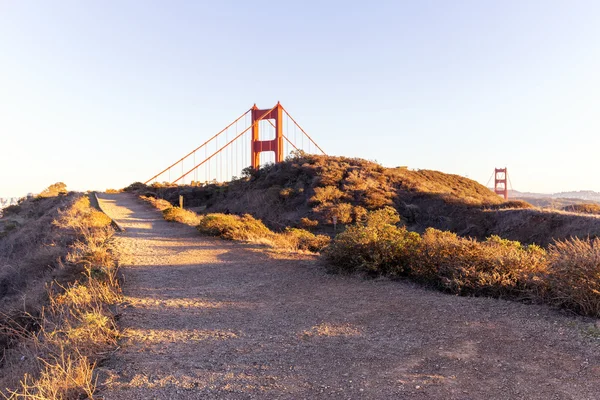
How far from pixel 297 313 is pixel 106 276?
12.8ft

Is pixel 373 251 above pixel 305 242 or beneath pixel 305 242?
above

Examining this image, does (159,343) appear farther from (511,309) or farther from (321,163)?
(321,163)

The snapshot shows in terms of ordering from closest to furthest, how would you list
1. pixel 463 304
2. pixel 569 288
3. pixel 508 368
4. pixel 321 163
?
1. pixel 508 368
2. pixel 569 288
3. pixel 463 304
4. pixel 321 163

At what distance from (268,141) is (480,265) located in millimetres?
31604

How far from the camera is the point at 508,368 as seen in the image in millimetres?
3926

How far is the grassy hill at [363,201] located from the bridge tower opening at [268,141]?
3.14m

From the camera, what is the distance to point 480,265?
Answer: 6699mm

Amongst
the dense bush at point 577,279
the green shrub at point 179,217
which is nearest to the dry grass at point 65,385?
the dense bush at point 577,279

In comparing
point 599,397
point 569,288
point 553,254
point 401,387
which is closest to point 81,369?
point 401,387

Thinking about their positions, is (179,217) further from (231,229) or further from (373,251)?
(373,251)

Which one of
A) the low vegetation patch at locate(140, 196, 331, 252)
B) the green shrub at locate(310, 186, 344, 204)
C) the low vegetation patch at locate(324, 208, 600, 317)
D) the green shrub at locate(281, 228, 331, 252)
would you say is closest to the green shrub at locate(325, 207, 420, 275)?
the low vegetation patch at locate(324, 208, 600, 317)

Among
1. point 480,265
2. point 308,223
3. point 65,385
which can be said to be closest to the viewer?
point 65,385

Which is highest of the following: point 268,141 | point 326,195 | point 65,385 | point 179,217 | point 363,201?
point 268,141

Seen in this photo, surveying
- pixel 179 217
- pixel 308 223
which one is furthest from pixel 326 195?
pixel 179 217
